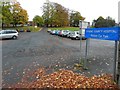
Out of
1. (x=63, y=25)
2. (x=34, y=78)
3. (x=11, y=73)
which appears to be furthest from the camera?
(x=63, y=25)

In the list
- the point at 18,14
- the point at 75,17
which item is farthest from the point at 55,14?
the point at 18,14

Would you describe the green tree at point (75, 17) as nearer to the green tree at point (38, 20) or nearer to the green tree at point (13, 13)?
the green tree at point (38, 20)

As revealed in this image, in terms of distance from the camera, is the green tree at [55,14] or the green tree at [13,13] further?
the green tree at [55,14]

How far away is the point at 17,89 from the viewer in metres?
5.11

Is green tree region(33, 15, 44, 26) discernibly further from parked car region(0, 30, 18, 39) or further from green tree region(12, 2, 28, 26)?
parked car region(0, 30, 18, 39)

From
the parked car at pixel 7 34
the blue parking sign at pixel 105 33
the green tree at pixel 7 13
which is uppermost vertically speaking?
the green tree at pixel 7 13

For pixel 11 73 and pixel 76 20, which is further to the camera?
pixel 76 20

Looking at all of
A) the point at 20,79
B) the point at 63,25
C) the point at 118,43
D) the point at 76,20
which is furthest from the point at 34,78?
the point at 76,20

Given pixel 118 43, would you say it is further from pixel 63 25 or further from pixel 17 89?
pixel 63 25

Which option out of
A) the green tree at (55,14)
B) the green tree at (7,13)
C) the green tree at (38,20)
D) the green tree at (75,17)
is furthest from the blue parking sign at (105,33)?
the green tree at (38,20)

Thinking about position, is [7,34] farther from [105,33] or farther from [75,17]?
[75,17]

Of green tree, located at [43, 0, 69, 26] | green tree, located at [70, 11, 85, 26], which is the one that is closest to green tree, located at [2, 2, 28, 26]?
green tree, located at [43, 0, 69, 26]

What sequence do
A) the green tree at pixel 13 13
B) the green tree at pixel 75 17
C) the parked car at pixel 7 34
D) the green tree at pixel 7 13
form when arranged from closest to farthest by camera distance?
1. the parked car at pixel 7 34
2. the green tree at pixel 7 13
3. the green tree at pixel 13 13
4. the green tree at pixel 75 17

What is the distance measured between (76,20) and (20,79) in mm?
96523
